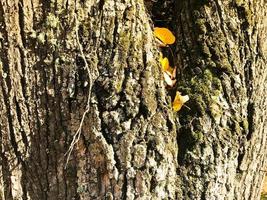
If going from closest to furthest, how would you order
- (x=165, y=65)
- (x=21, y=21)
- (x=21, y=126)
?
1. (x=21, y=21)
2. (x=21, y=126)
3. (x=165, y=65)

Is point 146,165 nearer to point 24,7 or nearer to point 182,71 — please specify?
point 182,71

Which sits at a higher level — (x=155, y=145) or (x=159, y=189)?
(x=155, y=145)

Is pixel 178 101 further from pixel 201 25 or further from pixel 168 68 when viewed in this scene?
pixel 201 25

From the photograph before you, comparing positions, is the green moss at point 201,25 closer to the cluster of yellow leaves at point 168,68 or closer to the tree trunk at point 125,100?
the tree trunk at point 125,100

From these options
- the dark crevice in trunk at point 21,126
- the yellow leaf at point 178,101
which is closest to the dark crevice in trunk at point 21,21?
the dark crevice in trunk at point 21,126

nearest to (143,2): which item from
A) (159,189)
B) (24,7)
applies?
(24,7)

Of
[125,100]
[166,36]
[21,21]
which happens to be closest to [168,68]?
[166,36]

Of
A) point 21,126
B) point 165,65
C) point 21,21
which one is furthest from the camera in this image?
point 165,65

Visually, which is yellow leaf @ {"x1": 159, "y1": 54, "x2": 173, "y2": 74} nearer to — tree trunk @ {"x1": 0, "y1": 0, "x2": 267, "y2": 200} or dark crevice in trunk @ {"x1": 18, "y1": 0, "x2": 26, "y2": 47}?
tree trunk @ {"x1": 0, "y1": 0, "x2": 267, "y2": 200}
